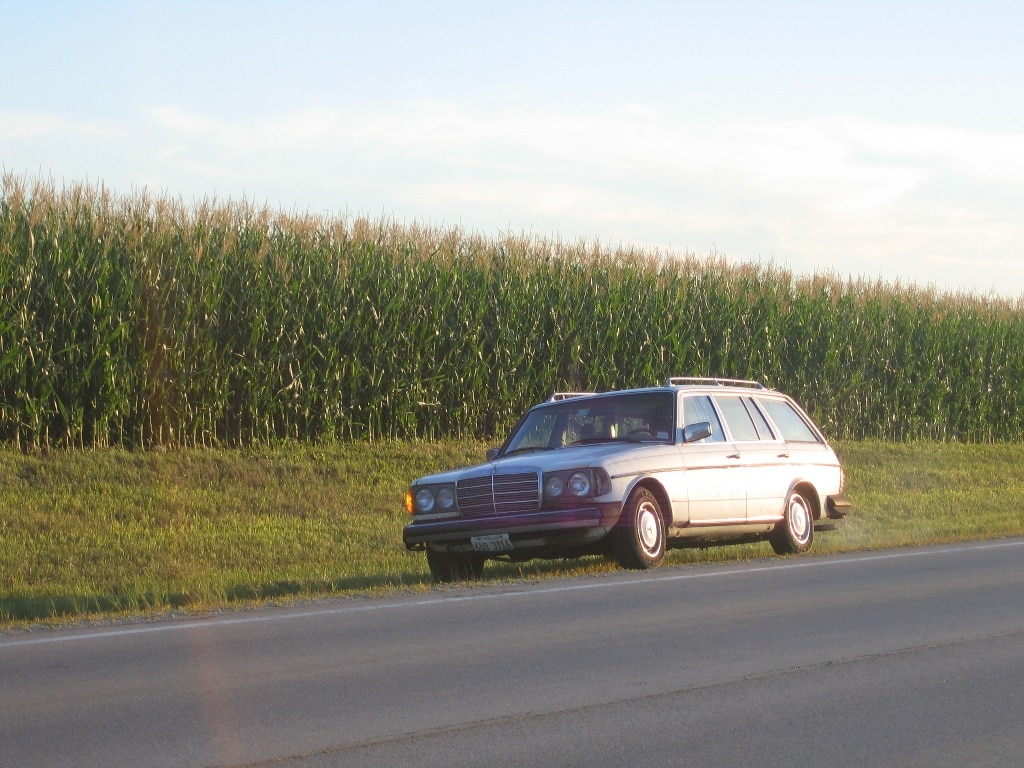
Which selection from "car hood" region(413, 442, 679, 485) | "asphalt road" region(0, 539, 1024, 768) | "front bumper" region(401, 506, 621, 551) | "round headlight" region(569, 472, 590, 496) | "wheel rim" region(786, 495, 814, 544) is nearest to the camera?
"asphalt road" region(0, 539, 1024, 768)

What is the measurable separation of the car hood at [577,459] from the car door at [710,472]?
0.31m

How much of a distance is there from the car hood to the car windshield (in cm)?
38

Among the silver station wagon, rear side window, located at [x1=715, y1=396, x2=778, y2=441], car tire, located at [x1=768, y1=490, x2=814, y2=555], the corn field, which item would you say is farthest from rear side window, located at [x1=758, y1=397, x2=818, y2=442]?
the corn field

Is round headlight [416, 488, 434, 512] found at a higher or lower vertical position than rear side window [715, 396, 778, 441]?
lower

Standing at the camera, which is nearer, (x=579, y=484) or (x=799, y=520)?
(x=579, y=484)

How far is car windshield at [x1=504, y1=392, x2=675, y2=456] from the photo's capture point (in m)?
13.6

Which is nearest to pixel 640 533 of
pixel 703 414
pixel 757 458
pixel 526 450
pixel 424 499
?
pixel 526 450

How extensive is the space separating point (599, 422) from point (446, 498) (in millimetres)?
1966

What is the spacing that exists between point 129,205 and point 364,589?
11481 mm

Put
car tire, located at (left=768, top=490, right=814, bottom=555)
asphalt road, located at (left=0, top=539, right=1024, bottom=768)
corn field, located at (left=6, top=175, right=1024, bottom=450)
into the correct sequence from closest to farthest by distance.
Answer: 1. asphalt road, located at (left=0, top=539, right=1024, bottom=768)
2. car tire, located at (left=768, top=490, right=814, bottom=555)
3. corn field, located at (left=6, top=175, right=1024, bottom=450)

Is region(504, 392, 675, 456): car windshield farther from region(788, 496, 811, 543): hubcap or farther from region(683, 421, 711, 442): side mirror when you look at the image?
region(788, 496, 811, 543): hubcap

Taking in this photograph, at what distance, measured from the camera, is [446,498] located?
1262 centimetres

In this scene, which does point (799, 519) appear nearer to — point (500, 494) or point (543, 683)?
point (500, 494)

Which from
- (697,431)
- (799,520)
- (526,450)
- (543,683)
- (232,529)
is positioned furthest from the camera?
(232,529)
